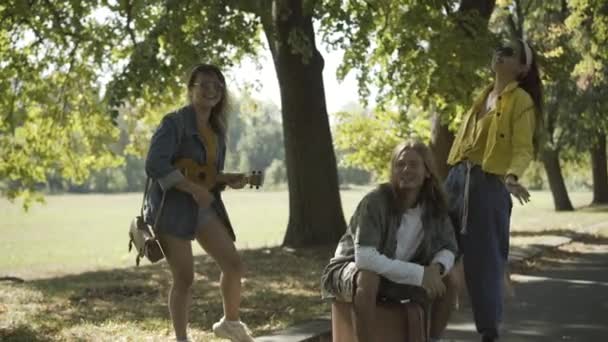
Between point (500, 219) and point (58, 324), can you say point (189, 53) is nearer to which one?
point (58, 324)

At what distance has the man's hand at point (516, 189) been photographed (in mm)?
4879

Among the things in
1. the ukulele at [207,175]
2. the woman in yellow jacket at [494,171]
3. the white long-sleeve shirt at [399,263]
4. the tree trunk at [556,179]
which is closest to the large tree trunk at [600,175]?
the tree trunk at [556,179]

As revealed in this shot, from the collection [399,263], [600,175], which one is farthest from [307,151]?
[600,175]

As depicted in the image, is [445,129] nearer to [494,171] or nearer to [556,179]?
[494,171]

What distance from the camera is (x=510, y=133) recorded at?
5129 mm

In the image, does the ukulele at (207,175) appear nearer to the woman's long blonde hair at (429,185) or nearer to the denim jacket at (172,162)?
the denim jacket at (172,162)

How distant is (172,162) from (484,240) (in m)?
2.00

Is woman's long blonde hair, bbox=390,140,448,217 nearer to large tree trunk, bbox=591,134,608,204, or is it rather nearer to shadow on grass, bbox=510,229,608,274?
shadow on grass, bbox=510,229,608,274

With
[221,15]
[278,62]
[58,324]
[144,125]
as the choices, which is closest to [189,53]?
[221,15]

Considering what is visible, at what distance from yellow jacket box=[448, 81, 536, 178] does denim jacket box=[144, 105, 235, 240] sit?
1.79 m

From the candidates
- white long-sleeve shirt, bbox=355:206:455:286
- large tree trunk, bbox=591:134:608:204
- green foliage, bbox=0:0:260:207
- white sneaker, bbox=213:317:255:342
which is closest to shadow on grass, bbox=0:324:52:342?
white sneaker, bbox=213:317:255:342

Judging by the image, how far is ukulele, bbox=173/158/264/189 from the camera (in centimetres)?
506

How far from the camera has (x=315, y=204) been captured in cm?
1277

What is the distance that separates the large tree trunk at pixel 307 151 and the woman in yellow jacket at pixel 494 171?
7.42m
